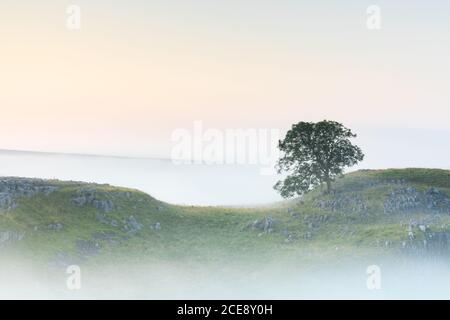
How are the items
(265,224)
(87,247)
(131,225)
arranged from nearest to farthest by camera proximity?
(87,247)
(131,225)
(265,224)

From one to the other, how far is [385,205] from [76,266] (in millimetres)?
48387

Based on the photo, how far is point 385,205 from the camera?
7400 centimetres

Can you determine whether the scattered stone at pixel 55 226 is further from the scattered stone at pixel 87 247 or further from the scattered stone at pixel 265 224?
the scattered stone at pixel 265 224

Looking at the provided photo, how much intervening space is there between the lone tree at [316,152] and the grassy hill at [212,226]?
10.6ft

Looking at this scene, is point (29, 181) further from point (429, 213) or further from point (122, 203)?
point (429, 213)

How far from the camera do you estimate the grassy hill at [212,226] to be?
A: 191ft

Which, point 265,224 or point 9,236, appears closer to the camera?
point 9,236

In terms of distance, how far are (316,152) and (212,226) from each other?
81.9ft

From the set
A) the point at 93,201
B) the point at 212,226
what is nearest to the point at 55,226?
the point at 93,201

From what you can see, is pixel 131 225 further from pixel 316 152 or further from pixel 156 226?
pixel 316 152

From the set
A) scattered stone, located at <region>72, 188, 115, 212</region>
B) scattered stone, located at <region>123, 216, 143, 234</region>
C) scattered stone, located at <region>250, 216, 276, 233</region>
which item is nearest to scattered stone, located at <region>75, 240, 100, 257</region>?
scattered stone, located at <region>123, 216, 143, 234</region>

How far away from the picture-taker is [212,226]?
232ft

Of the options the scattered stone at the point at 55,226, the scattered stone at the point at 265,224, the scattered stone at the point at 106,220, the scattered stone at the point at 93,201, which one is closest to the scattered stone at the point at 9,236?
the scattered stone at the point at 55,226
